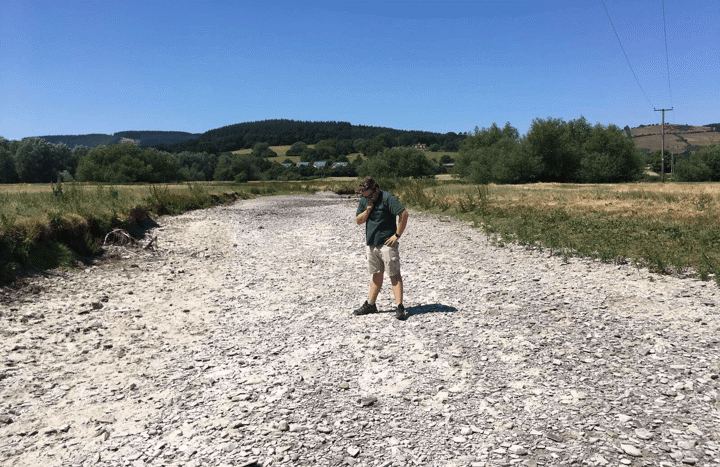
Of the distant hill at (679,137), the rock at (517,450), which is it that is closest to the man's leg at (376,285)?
the rock at (517,450)

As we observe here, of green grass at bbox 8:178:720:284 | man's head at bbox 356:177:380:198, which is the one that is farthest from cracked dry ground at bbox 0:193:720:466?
man's head at bbox 356:177:380:198

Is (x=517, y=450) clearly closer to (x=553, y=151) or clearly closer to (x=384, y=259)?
(x=384, y=259)

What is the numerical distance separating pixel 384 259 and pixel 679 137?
168491 mm

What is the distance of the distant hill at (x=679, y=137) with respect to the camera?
121m

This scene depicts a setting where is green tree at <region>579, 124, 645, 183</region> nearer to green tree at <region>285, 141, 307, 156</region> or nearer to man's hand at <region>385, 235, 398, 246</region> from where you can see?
man's hand at <region>385, 235, 398, 246</region>

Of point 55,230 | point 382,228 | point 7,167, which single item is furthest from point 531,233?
point 7,167

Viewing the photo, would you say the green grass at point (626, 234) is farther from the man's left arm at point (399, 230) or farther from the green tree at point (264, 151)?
the green tree at point (264, 151)

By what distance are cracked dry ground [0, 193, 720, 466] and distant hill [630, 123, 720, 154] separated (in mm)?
125427

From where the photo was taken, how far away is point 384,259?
293 inches

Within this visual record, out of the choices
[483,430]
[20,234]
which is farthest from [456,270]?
[20,234]

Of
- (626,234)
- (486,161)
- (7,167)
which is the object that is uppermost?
(7,167)

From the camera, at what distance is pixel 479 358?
233 inches

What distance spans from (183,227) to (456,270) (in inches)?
527

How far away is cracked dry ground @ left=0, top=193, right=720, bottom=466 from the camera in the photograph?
4113mm
